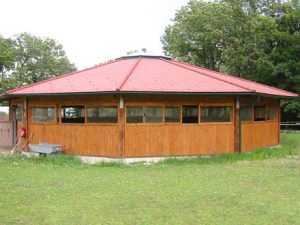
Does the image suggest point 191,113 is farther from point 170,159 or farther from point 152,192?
point 152,192

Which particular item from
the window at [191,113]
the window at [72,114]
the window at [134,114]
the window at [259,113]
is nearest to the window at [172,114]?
the window at [191,113]

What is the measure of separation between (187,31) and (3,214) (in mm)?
32877

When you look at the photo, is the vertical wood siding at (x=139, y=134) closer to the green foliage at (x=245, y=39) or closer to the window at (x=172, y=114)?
the window at (x=172, y=114)

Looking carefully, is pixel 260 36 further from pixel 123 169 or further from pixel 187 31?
pixel 123 169

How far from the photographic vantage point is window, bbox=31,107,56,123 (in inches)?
707

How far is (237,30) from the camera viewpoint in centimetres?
3597

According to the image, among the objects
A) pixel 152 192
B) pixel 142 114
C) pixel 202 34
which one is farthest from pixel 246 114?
pixel 202 34

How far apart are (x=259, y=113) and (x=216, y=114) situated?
3102 millimetres

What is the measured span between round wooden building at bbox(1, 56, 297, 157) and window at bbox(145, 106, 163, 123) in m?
0.04

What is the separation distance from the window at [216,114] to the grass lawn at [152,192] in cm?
192

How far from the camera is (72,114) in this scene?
17.5 metres

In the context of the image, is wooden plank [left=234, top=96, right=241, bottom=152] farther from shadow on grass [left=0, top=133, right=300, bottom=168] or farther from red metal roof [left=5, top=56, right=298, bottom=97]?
red metal roof [left=5, top=56, right=298, bottom=97]

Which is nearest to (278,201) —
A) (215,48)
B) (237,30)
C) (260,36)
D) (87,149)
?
(87,149)

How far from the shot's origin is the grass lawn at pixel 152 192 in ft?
26.3
